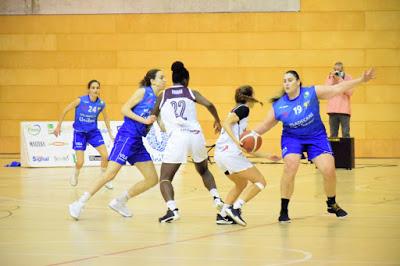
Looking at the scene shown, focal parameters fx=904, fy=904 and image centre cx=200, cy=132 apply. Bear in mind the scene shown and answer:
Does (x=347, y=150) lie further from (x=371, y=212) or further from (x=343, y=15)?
(x=371, y=212)

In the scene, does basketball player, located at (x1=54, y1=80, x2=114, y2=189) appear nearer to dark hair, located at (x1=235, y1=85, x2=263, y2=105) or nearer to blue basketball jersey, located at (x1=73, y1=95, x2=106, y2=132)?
blue basketball jersey, located at (x1=73, y1=95, x2=106, y2=132)

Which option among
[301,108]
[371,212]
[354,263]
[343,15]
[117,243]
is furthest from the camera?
[343,15]

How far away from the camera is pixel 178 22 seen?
23484 millimetres

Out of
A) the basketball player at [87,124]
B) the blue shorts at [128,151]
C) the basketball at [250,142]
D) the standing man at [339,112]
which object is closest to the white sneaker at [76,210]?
the blue shorts at [128,151]

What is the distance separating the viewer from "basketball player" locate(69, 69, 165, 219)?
34.2 feet

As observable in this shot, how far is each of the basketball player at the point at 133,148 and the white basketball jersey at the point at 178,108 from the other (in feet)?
1.47

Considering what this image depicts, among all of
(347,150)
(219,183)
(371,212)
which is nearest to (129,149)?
(371,212)

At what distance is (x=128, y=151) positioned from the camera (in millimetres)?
10500

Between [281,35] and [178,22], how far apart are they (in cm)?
269

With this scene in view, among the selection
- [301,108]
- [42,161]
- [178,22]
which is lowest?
[42,161]

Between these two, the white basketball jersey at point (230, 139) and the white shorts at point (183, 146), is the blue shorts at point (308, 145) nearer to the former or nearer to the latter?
the white basketball jersey at point (230, 139)

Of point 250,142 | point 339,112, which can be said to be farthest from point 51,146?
point 250,142

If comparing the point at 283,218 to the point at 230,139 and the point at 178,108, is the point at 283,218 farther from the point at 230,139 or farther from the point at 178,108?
the point at 178,108

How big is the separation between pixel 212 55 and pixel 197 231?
1453 centimetres
